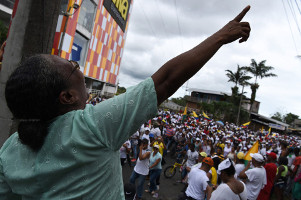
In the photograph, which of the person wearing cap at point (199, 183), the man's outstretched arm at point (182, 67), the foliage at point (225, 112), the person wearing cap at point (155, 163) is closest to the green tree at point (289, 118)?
the foliage at point (225, 112)

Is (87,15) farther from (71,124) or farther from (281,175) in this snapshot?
(71,124)

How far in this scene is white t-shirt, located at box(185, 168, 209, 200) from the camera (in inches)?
159

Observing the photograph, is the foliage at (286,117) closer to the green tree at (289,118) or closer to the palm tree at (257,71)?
the green tree at (289,118)

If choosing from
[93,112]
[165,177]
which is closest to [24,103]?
[93,112]

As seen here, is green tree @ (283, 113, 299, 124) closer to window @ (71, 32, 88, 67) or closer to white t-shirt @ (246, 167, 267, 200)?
window @ (71, 32, 88, 67)

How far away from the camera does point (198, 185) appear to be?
13.3 ft

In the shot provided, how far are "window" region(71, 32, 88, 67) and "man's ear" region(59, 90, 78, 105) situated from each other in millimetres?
18923

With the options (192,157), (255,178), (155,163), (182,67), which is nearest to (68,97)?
(182,67)

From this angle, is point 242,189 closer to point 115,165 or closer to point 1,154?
point 115,165

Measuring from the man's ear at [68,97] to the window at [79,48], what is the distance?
745 inches

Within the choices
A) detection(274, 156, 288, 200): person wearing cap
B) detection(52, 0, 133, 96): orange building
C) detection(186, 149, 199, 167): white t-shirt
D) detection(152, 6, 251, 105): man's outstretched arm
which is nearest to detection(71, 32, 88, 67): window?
detection(52, 0, 133, 96): orange building

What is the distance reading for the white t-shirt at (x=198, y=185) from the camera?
13.2 ft

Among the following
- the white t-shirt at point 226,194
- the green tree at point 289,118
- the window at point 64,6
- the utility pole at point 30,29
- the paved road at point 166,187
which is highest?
the green tree at point 289,118

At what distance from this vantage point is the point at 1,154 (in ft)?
2.92
